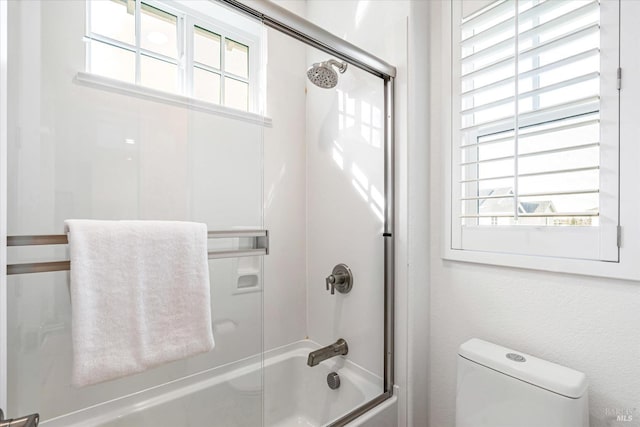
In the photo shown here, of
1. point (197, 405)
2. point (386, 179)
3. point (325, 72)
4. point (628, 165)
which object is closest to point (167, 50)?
point (325, 72)

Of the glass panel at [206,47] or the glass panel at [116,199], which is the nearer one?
the glass panel at [116,199]

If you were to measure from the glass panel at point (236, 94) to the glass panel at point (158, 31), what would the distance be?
0.17m

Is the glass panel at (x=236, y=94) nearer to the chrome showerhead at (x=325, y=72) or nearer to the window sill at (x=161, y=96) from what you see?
the window sill at (x=161, y=96)

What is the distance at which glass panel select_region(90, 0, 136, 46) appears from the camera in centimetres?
86

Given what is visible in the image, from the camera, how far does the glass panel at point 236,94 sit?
0.94 meters

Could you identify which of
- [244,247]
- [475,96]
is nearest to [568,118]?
[475,96]

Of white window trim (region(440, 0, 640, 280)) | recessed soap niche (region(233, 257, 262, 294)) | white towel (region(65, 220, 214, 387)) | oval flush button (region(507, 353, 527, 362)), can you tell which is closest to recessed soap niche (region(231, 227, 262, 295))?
recessed soap niche (region(233, 257, 262, 294))

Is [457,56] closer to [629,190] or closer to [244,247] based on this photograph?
[629,190]

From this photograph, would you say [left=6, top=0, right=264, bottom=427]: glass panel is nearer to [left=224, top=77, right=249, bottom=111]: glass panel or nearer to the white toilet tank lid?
[left=224, top=77, right=249, bottom=111]: glass panel

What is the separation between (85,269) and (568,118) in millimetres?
1400

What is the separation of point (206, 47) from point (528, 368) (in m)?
1.36

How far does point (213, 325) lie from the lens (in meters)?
0.90

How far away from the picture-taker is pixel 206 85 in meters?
0.93

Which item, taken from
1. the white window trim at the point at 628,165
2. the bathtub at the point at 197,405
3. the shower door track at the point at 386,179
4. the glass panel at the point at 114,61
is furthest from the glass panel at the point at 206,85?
the white window trim at the point at 628,165
